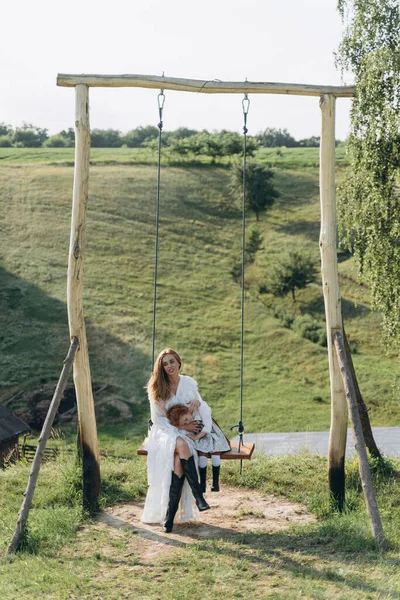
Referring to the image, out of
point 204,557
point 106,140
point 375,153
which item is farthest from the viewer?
point 106,140

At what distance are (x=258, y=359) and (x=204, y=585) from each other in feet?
70.0

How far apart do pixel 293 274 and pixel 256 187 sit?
11.1 m

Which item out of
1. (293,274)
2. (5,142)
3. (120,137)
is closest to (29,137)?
(5,142)

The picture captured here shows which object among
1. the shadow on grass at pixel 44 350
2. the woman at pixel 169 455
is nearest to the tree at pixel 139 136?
the shadow on grass at pixel 44 350

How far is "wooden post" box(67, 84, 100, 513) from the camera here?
8094 millimetres

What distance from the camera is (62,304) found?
2964cm

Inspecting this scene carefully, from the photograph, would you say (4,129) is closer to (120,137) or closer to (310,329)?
(120,137)

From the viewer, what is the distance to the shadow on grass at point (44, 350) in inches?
965

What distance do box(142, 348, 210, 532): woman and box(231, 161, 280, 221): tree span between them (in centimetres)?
3364

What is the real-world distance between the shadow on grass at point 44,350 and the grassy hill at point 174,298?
5 cm

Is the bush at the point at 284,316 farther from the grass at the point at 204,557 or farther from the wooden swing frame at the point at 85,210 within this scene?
the wooden swing frame at the point at 85,210

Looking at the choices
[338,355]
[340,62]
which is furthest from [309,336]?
[338,355]

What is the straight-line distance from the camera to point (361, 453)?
24.0 feet

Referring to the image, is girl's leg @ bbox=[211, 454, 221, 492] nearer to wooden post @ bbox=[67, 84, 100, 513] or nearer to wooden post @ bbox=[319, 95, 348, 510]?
wooden post @ bbox=[319, 95, 348, 510]
